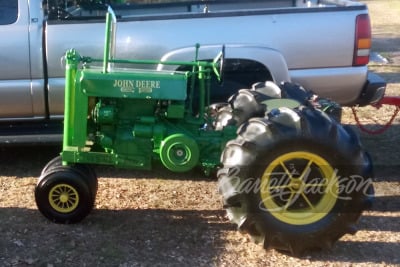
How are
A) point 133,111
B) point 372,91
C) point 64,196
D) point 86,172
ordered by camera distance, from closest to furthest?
point 64,196 < point 86,172 < point 133,111 < point 372,91

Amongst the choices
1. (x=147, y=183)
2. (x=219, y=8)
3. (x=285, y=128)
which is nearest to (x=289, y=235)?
(x=285, y=128)

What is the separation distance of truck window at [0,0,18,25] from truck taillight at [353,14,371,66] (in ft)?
10.6

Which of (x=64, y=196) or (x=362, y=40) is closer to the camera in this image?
(x=64, y=196)

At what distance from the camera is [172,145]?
172 inches

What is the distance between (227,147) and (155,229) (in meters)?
0.91

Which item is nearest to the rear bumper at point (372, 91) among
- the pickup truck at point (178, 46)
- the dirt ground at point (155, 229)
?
the pickup truck at point (178, 46)

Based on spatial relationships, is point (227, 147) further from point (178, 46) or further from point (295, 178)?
point (178, 46)

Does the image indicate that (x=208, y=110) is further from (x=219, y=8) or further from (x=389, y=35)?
(x=389, y=35)

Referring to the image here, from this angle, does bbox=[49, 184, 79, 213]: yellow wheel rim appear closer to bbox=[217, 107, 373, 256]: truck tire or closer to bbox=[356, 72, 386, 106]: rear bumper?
bbox=[217, 107, 373, 256]: truck tire

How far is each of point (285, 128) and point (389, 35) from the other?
46.8ft

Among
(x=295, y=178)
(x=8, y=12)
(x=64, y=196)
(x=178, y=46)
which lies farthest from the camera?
(x=8, y=12)

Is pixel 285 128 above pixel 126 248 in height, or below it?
above

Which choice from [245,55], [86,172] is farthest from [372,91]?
[86,172]

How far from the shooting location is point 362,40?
18.2 ft
